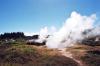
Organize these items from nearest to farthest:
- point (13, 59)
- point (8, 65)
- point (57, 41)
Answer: point (8, 65) < point (13, 59) < point (57, 41)

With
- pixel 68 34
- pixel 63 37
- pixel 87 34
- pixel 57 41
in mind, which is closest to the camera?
pixel 57 41

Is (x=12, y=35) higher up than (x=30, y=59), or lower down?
higher up

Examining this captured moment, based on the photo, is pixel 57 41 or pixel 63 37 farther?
pixel 63 37

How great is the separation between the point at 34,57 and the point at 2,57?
763 cm

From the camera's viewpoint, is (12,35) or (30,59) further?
(12,35)

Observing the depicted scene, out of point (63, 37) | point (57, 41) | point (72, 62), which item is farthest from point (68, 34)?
point (72, 62)

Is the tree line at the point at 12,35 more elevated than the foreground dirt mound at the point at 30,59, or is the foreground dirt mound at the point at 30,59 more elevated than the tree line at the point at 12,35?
the tree line at the point at 12,35

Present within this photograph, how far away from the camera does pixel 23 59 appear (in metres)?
48.2

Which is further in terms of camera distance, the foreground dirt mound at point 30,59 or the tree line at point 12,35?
the tree line at point 12,35

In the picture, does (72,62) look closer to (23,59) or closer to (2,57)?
(23,59)

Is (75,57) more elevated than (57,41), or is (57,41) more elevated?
(57,41)

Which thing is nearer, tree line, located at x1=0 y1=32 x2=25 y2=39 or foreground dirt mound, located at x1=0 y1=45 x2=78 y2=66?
foreground dirt mound, located at x1=0 y1=45 x2=78 y2=66

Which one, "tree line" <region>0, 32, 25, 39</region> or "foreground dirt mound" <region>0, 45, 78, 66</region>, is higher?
"tree line" <region>0, 32, 25, 39</region>

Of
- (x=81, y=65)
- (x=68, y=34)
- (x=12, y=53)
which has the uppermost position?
(x=68, y=34)
